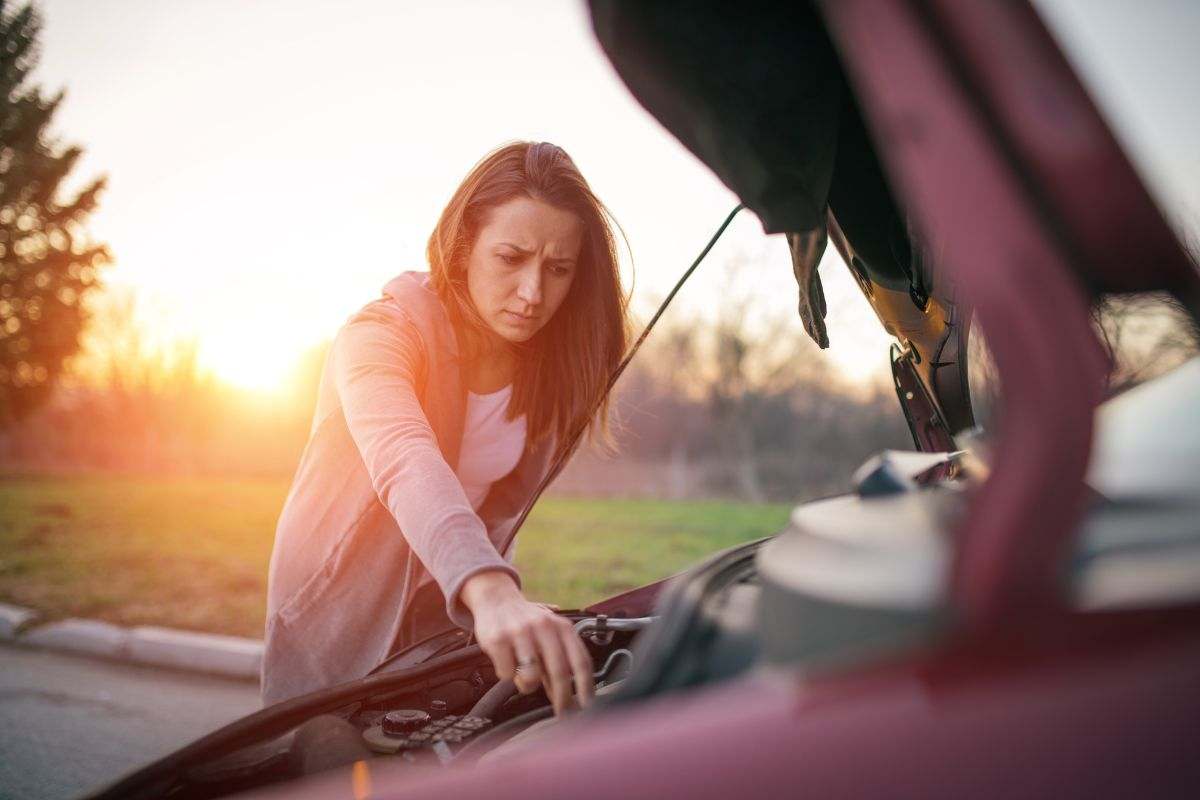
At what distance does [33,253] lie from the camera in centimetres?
2394

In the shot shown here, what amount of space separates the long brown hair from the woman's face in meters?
0.05

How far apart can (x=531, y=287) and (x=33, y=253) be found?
2851 cm

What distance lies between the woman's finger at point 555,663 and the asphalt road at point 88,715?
225 centimetres

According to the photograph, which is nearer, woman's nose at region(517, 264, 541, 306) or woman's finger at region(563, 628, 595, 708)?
woman's finger at region(563, 628, 595, 708)

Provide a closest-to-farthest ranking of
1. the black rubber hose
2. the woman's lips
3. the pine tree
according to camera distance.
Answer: the black rubber hose
the woman's lips
the pine tree

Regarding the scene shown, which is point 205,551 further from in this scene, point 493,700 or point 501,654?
point 501,654

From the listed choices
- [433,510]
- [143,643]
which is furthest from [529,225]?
[143,643]

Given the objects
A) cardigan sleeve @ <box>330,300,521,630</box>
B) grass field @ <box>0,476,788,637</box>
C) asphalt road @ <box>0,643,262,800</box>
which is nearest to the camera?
cardigan sleeve @ <box>330,300,521,630</box>

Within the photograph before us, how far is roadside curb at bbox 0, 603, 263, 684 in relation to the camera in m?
4.41

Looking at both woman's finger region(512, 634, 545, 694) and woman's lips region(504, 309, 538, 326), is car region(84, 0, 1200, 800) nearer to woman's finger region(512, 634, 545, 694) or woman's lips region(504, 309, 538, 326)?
woman's finger region(512, 634, 545, 694)

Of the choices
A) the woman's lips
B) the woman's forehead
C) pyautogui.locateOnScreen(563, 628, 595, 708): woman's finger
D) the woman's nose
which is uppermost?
the woman's forehead

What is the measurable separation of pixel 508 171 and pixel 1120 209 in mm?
1910

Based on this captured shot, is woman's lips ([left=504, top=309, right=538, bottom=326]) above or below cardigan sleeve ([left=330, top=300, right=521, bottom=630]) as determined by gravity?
above

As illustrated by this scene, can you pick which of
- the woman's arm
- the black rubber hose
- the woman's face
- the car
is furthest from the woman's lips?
the car
